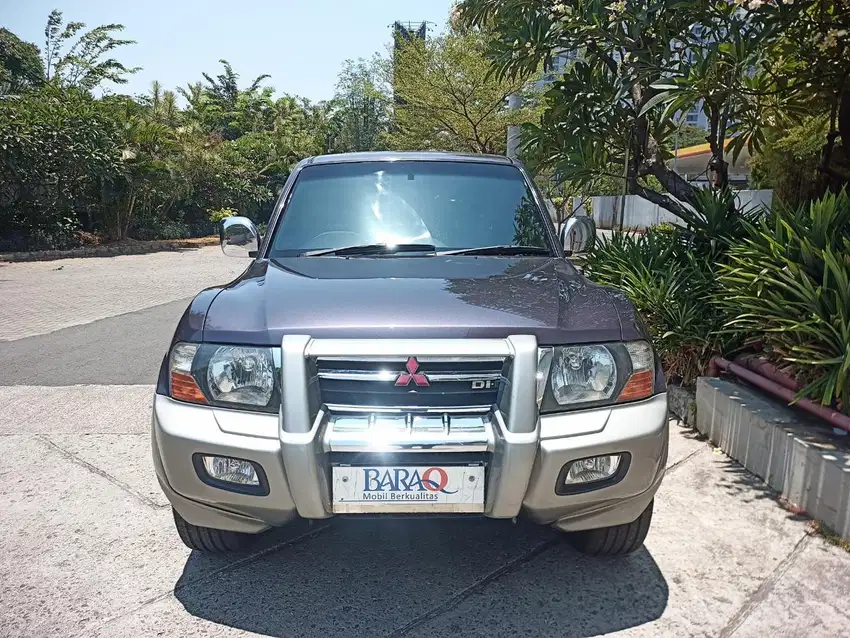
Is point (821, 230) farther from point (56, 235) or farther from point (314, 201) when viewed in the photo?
point (56, 235)

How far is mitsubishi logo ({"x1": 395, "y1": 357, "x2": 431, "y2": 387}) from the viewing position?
2240 mm

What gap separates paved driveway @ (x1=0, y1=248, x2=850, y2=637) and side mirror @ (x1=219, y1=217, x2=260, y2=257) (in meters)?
1.37

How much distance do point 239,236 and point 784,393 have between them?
326 cm

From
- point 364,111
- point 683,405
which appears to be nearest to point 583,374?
point 683,405

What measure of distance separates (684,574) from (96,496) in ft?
9.49

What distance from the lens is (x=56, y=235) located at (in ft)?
59.2

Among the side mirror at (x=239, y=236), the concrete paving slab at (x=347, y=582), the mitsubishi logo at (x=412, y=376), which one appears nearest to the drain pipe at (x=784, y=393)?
the concrete paving slab at (x=347, y=582)

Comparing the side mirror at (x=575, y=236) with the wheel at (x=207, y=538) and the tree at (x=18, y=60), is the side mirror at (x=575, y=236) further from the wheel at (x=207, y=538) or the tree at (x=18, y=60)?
the tree at (x=18, y=60)

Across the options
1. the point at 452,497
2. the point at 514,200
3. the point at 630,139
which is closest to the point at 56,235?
the point at 630,139

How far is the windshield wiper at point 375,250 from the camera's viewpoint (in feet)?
10.9

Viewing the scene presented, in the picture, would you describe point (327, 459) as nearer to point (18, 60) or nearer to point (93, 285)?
point (93, 285)

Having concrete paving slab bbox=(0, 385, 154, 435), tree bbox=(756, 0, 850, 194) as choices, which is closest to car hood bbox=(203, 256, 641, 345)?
concrete paving slab bbox=(0, 385, 154, 435)

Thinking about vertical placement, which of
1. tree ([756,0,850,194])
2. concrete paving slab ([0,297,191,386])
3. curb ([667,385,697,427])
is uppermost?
tree ([756,0,850,194])

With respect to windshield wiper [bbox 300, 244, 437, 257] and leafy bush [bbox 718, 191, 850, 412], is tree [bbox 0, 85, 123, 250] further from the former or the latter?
leafy bush [bbox 718, 191, 850, 412]
